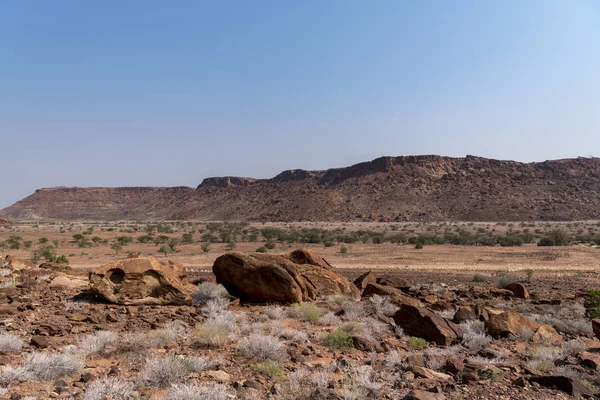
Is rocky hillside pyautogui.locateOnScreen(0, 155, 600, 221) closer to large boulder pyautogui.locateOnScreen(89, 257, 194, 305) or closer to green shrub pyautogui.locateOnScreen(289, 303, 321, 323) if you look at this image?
green shrub pyautogui.locateOnScreen(289, 303, 321, 323)

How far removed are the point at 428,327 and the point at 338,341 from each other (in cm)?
215

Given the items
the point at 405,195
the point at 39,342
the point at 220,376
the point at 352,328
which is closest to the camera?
the point at 220,376

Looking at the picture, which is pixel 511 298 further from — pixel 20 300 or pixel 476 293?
pixel 20 300

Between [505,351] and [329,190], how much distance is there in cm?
10123

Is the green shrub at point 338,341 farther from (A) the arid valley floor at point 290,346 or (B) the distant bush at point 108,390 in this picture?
(B) the distant bush at point 108,390

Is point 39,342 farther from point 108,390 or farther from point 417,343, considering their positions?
point 417,343

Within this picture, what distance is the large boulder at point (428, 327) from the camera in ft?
28.7

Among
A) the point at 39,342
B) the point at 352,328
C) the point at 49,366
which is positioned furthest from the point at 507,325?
the point at 39,342

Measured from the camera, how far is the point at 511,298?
1477cm

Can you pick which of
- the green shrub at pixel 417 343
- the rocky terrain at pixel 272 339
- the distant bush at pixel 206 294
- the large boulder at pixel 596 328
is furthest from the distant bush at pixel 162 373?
the large boulder at pixel 596 328

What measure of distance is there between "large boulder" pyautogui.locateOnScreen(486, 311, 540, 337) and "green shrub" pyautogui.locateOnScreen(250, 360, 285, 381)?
5307 mm

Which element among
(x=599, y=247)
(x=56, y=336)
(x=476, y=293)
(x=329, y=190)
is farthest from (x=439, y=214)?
(x=56, y=336)

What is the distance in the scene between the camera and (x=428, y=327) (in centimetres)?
903

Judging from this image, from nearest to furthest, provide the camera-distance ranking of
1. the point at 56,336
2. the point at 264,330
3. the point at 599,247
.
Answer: the point at 56,336
the point at 264,330
the point at 599,247
